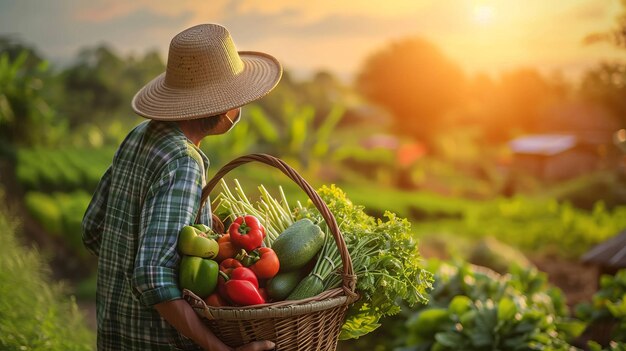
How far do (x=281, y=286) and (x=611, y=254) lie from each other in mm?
3038

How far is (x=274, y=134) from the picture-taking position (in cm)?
1220

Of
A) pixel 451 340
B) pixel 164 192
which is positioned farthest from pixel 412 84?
pixel 164 192

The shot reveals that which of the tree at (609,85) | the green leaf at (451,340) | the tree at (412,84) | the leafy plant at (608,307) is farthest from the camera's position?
the tree at (412,84)

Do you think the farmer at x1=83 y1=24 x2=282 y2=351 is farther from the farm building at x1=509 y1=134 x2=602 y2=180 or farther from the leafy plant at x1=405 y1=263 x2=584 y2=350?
the farm building at x1=509 y1=134 x2=602 y2=180

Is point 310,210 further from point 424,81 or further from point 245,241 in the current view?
point 424,81

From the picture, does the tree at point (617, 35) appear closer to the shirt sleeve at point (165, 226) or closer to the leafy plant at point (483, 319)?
the leafy plant at point (483, 319)

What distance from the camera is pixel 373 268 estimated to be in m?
2.04

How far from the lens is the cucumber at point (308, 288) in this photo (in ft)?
6.19

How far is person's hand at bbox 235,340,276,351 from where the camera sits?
178cm

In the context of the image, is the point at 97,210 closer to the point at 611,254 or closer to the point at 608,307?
the point at 608,307

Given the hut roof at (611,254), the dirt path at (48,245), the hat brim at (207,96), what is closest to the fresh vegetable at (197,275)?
the hat brim at (207,96)

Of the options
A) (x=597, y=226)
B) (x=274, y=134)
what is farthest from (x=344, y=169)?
(x=597, y=226)

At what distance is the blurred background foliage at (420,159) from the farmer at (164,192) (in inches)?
44.1

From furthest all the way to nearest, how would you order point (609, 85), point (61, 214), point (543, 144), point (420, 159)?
point (420, 159) < point (543, 144) < point (61, 214) < point (609, 85)
